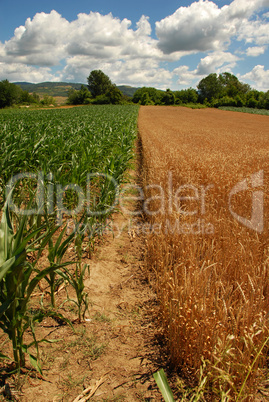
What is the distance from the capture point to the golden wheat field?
1604 millimetres

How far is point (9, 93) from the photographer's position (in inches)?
2694

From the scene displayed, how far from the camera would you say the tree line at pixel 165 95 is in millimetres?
70625

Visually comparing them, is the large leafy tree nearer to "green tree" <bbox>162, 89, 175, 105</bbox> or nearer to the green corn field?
"green tree" <bbox>162, 89, 175, 105</bbox>

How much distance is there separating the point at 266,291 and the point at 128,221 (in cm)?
274

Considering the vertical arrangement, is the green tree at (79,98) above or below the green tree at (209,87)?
below

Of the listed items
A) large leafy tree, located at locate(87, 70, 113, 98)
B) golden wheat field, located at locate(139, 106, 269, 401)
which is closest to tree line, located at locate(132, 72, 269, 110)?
large leafy tree, located at locate(87, 70, 113, 98)

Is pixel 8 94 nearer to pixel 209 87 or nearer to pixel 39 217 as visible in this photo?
pixel 209 87

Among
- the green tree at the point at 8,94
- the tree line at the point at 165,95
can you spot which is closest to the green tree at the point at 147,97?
the tree line at the point at 165,95

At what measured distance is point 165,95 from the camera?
96.6m

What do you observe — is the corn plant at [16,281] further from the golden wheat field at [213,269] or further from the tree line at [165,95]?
the tree line at [165,95]

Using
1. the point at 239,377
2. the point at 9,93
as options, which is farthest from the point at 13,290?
the point at 9,93

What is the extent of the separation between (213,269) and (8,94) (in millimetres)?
79035

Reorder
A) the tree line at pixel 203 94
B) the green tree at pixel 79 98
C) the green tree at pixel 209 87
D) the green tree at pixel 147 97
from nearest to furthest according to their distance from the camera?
the green tree at pixel 79 98 < the tree line at pixel 203 94 < the green tree at pixel 147 97 < the green tree at pixel 209 87

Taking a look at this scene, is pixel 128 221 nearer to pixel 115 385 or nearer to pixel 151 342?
pixel 151 342
